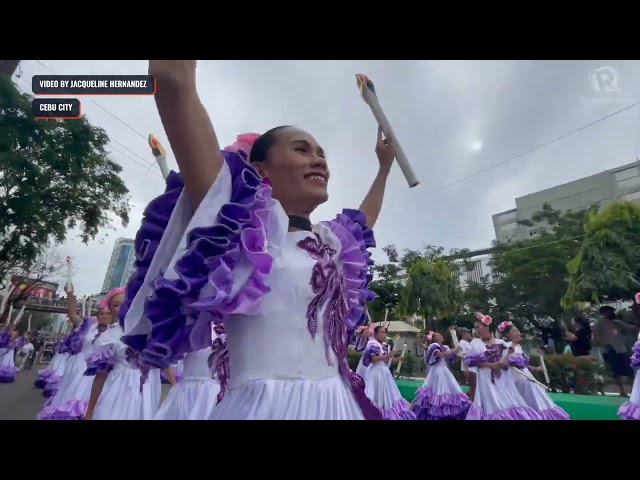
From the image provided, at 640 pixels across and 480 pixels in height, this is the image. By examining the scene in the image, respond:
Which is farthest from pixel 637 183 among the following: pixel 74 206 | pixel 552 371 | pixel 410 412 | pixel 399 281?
pixel 74 206

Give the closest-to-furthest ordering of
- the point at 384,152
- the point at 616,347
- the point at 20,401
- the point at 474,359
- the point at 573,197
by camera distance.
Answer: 1. the point at 384,152
2. the point at 474,359
3. the point at 20,401
4. the point at 616,347
5. the point at 573,197

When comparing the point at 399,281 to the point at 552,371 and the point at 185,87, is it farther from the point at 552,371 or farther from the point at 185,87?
the point at 185,87

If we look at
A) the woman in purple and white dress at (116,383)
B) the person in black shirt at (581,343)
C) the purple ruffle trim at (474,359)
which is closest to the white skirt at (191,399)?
the woman in purple and white dress at (116,383)

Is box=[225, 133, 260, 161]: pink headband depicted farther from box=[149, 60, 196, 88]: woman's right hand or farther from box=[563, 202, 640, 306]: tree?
box=[563, 202, 640, 306]: tree

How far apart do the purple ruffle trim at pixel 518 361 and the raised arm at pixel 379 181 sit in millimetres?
4351

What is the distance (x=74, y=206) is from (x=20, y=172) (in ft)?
4.91

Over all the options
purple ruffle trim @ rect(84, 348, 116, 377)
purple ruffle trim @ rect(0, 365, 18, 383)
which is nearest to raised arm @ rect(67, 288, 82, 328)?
purple ruffle trim @ rect(84, 348, 116, 377)

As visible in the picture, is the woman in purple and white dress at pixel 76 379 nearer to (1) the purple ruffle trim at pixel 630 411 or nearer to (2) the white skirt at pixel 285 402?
(2) the white skirt at pixel 285 402

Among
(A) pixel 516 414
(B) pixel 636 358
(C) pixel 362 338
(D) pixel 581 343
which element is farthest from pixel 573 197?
(A) pixel 516 414

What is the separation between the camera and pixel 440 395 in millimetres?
6426

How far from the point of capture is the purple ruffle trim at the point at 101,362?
3.49m

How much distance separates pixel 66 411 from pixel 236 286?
14.4ft

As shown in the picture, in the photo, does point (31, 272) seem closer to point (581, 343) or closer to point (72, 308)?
point (72, 308)

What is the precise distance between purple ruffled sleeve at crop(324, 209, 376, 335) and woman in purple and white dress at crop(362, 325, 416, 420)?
5.30m
